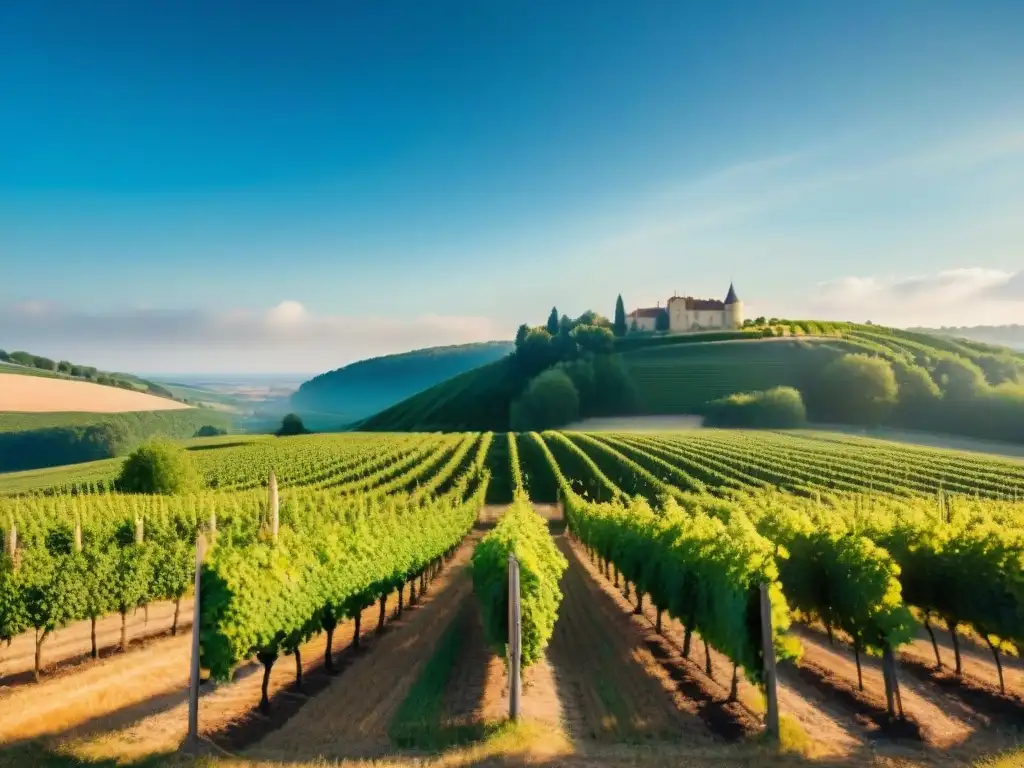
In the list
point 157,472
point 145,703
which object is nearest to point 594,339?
point 157,472

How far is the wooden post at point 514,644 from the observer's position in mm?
11477

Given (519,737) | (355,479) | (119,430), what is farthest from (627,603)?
(119,430)

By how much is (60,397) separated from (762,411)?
93.7 m

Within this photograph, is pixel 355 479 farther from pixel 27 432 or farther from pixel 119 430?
pixel 27 432

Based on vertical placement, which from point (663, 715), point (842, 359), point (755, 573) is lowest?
point (663, 715)

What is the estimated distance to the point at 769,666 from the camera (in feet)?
37.3

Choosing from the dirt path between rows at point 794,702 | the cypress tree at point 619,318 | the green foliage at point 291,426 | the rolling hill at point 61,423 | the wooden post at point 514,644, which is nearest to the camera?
the dirt path between rows at point 794,702

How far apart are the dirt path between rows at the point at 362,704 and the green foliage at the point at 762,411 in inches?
3054

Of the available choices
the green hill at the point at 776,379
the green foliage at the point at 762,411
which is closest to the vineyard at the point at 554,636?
the green foliage at the point at 762,411

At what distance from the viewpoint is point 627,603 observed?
24641 millimetres

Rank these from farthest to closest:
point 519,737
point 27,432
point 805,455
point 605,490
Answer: point 27,432, point 805,455, point 605,490, point 519,737

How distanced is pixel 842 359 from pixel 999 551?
95.6 metres

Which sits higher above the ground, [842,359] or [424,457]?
[842,359]

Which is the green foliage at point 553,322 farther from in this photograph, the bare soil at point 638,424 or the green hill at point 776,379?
the bare soil at point 638,424
